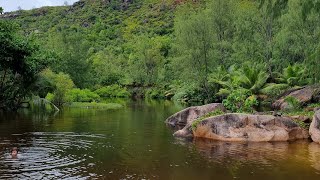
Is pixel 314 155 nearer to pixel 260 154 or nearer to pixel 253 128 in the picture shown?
pixel 260 154

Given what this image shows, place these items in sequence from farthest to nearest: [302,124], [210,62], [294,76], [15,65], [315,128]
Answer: [210,62]
[294,76]
[15,65]
[302,124]
[315,128]

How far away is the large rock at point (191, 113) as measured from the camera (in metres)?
26.5

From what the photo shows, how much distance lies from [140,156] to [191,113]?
11.1 meters

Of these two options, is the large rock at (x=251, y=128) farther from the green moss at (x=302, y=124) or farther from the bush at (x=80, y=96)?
the bush at (x=80, y=96)

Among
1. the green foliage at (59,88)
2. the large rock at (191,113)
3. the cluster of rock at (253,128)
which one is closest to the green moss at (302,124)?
the cluster of rock at (253,128)

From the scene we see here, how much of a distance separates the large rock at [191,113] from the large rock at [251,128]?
4.99 m

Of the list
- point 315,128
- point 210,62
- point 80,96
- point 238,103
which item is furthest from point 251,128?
point 80,96

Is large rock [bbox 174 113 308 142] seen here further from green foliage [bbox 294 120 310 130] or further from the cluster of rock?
green foliage [bbox 294 120 310 130]

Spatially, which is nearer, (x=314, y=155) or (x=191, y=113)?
(x=314, y=155)

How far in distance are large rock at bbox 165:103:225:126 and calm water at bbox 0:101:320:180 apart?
329 cm

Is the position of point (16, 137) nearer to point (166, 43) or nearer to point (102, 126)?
point (102, 126)

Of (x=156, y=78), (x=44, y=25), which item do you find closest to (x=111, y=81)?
(x=156, y=78)

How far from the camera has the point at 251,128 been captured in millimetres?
20953

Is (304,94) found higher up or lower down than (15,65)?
lower down
